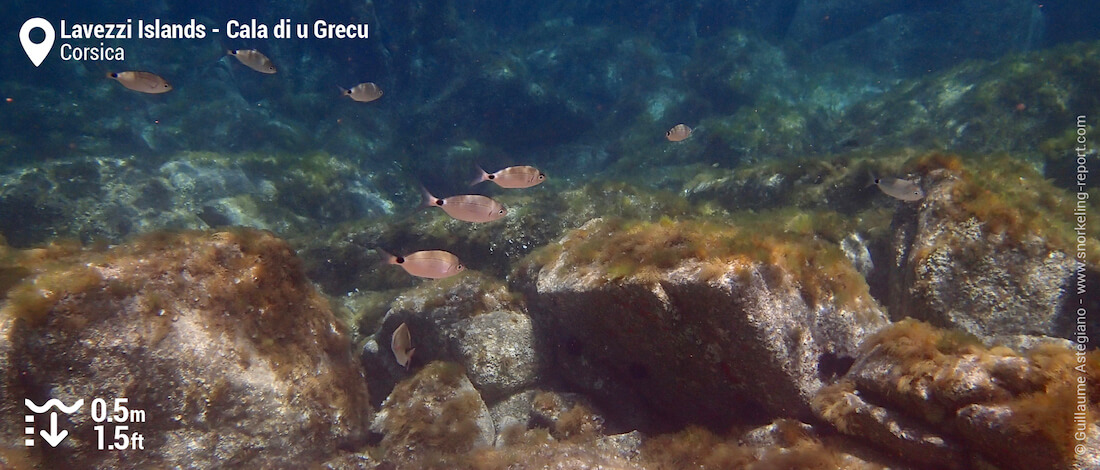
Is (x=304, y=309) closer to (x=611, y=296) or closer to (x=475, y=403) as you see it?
(x=475, y=403)

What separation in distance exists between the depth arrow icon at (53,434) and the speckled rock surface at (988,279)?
7.35 meters

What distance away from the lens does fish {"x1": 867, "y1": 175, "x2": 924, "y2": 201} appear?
4.98 m

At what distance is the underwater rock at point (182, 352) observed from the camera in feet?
11.6

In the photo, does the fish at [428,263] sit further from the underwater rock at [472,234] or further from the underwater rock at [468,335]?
the underwater rock at [472,234]

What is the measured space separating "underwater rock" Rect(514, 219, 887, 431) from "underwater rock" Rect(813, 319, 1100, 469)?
17.6 inches

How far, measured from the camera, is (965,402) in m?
2.84

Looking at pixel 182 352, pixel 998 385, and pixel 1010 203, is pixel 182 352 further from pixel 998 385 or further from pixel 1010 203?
pixel 1010 203

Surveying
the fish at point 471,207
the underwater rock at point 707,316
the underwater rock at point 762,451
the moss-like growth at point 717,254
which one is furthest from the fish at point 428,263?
the underwater rock at point 762,451

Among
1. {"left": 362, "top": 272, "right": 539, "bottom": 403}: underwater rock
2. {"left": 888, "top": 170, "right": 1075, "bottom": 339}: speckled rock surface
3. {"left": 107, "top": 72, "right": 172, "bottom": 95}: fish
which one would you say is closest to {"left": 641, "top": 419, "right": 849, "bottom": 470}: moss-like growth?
{"left": 362, "top": 272, "right": 539, "bottom": 403}: underwater rock

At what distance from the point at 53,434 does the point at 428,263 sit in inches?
119

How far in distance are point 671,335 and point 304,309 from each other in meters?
3.77

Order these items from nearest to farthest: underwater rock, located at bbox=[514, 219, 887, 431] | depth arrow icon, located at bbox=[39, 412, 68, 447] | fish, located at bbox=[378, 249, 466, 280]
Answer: depth arrow icon, located at bbox=[39, 412, 68, 447] → underwater rock, located at bbox=[514, 219, 887, 431] → fish, located at bbox=[378, 249, 466, 280]

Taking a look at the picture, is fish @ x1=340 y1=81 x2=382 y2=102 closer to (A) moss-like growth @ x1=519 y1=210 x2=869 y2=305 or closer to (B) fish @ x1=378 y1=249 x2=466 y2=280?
(B) fish @ x1=378 y1=249 x2=466 y2=280

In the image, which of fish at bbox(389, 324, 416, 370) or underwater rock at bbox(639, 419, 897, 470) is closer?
underwater rock at bbox(639, 419, 897, 470)
